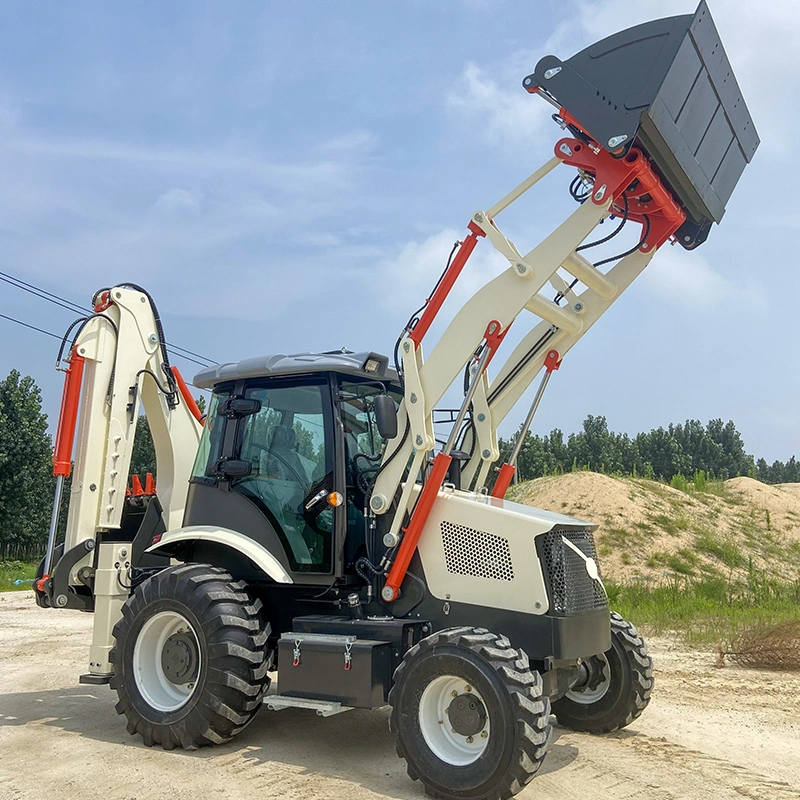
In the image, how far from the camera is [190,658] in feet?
20.6

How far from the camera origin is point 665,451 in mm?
61531

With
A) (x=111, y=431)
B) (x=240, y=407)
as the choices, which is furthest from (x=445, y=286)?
(x=111, y=431)

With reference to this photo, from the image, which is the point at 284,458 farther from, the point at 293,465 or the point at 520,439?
the point at 520,439

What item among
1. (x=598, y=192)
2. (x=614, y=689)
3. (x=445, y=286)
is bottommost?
(x=614, y=689)

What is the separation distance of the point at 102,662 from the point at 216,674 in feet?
4.83

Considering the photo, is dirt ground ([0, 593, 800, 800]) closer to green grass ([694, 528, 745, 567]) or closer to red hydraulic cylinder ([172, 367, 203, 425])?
A: red hydraulic cylinder ([172, 367, 203, 425])

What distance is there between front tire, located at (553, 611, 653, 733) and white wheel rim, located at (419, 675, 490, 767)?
68.8 inches

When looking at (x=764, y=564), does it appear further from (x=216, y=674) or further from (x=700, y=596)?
(x=216, y=674)

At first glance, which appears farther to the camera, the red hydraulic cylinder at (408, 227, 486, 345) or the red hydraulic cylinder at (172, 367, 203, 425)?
the red hydraulic cylinder at (172, 367, 203, 425)

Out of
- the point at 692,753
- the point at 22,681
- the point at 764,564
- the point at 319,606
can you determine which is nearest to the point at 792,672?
the point at 692,753

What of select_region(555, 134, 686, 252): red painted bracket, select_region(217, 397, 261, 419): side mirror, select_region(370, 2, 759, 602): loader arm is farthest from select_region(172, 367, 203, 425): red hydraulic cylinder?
select_region(555, 134, 686, 252): red painted bracket

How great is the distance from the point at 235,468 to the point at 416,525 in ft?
5.23

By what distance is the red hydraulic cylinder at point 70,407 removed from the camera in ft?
24.5

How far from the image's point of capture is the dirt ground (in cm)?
519
